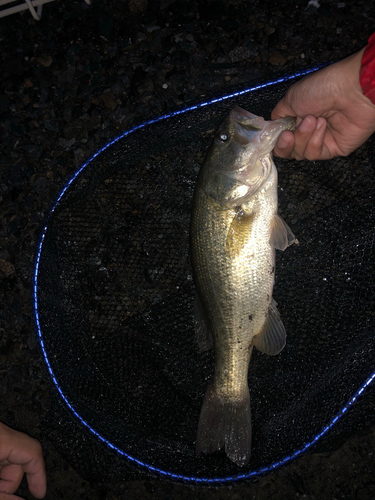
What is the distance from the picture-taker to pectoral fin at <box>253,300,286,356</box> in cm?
202

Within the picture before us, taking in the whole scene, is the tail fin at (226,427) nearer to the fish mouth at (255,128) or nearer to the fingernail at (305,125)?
the fish mouth at (255,128)

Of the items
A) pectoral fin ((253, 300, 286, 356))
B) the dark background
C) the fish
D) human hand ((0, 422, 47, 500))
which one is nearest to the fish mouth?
the fish

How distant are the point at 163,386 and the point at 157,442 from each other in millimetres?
348

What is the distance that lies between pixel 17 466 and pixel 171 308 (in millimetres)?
1556

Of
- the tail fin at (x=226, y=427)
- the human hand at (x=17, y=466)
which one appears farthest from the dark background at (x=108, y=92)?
the tail fin at (x=226, y=427)

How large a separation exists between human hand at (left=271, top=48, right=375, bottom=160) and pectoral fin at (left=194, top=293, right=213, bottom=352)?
1.09 metres

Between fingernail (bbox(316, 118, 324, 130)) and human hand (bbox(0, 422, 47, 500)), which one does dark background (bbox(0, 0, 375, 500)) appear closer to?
human hand (bbox(0, 422, 47, 500))

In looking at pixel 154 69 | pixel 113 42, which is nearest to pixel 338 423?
pixel 154 69

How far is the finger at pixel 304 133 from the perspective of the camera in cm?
195

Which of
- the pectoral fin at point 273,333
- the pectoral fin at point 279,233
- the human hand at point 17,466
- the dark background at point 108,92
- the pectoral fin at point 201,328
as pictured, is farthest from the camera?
the dark background at point 108,92

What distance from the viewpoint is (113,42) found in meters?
2.73

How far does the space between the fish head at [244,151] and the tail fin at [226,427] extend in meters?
1.21

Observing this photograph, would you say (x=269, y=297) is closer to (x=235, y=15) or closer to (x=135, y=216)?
(x=135, y=216)

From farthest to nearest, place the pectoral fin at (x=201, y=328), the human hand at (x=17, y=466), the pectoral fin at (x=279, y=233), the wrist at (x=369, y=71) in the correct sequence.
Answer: the human hand at (x=17, y=466), the pectoral fin at (x=201, y=328), the pectoral fin at (x=279, y=233), the wrist at (x=369, y=71)
